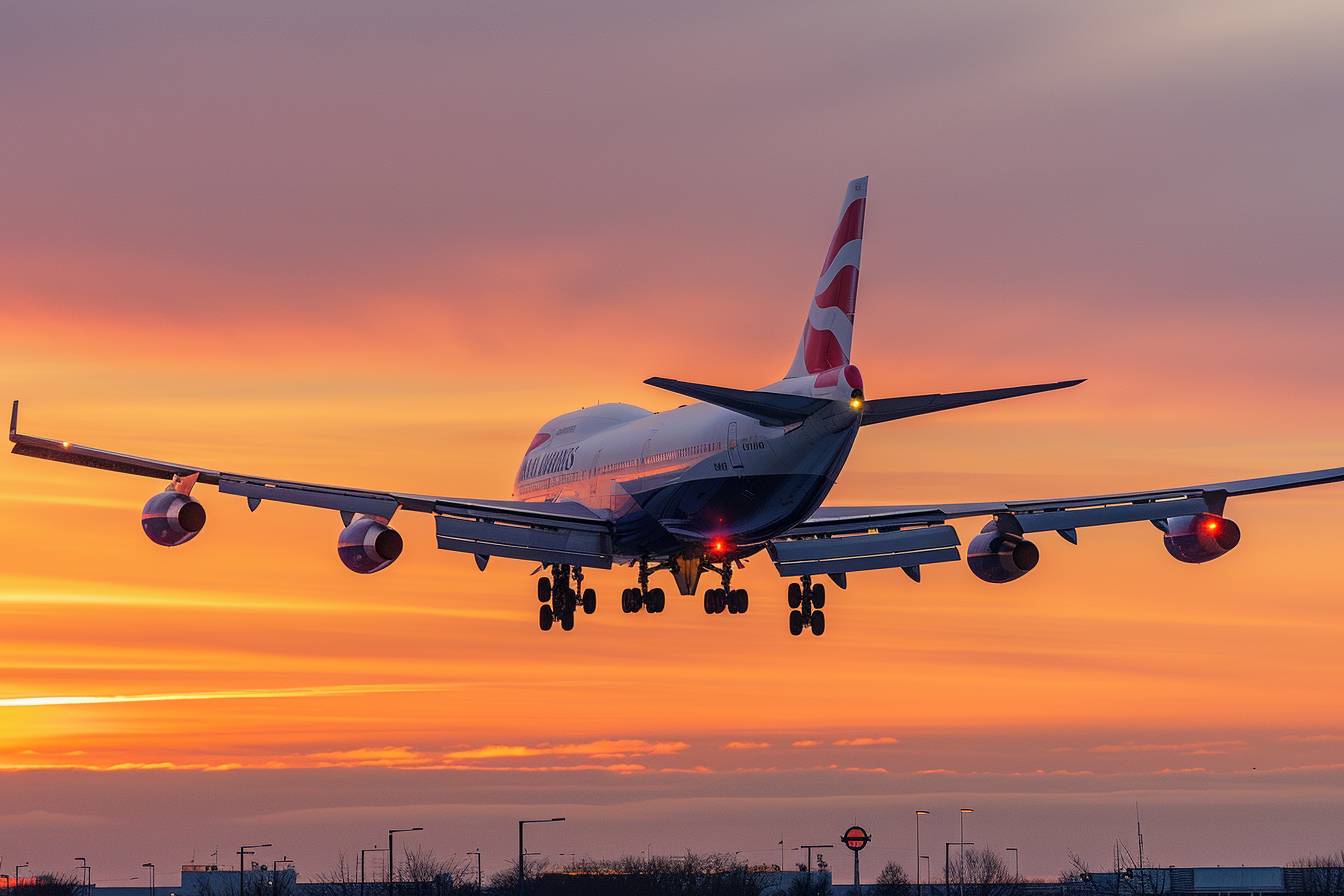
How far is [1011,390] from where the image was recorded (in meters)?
50.9

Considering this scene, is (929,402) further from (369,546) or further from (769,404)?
(369,546)

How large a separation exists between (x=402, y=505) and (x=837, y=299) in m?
15.0

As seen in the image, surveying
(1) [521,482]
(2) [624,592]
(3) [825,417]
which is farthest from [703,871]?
(3) [825,417]

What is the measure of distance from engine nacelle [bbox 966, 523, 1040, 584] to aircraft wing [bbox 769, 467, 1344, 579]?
0.83 ft

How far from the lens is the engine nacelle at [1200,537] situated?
6169 cm

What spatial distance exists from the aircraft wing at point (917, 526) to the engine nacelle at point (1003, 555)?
254mm

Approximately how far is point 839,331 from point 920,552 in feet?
27.1

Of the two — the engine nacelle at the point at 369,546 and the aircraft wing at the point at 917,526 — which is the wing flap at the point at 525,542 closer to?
the engine nacelle at the point at 369,546

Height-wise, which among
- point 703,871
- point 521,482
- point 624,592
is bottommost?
point 703,871

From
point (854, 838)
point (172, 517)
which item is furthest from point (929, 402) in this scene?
point (854, 838)

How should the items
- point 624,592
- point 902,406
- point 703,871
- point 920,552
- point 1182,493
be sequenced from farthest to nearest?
1. point 703,871
2. point 624,592
3. point 920,552
4. point 1182,493
5. point 902,406

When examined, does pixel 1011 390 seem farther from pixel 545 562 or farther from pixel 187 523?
pixel 187 523

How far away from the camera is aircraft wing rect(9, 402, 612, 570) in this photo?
192 ft

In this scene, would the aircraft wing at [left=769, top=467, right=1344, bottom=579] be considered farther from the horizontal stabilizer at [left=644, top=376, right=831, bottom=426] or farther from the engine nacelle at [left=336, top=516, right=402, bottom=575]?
the engine nacelle at [left=336, top=516, right=402, bottom=575]
